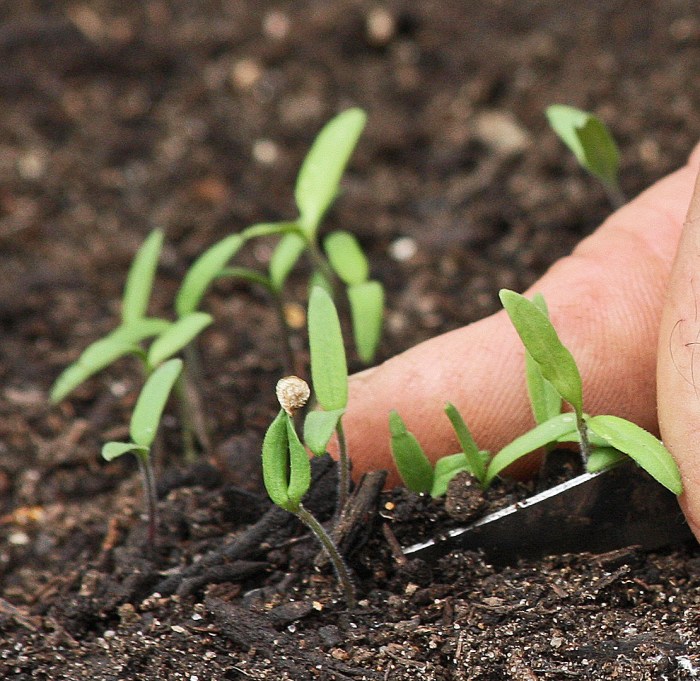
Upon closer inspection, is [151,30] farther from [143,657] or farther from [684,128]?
[143,657]

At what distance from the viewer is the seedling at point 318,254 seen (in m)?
1.92

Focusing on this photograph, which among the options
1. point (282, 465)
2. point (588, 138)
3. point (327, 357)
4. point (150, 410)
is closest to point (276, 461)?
point (282, 465)

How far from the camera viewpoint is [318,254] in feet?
6.55

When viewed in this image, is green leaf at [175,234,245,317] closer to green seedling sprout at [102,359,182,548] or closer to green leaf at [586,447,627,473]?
green seedling sprout at [102,359,182,548]

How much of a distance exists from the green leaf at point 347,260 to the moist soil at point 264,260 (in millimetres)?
226

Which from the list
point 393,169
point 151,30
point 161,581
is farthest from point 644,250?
point 151,30

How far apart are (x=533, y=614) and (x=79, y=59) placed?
2.47 m

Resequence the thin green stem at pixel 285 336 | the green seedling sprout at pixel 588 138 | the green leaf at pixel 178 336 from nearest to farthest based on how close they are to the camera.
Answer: the green leaf at pixel 178 336 < the green seedling sprout at pixel 588 138 < the thin green stem at pixel 285 336

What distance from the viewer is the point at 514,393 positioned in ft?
5.46

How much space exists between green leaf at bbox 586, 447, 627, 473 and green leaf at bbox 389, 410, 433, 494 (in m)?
0.26

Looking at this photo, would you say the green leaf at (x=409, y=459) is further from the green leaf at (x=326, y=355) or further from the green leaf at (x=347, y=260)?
the green leaf at (x=347, y=260)

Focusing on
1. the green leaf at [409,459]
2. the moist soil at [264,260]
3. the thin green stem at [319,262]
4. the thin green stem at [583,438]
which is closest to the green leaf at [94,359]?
the moist soil at [264,260]

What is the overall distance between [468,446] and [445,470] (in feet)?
0.30

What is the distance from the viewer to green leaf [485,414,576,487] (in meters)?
1.52
